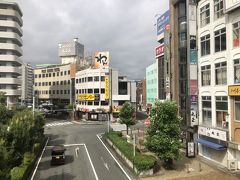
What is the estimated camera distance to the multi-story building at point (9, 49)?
83.3m

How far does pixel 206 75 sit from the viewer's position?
3672 cm

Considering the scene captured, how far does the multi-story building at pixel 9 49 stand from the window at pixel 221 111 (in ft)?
212

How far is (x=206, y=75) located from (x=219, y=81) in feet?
10.5

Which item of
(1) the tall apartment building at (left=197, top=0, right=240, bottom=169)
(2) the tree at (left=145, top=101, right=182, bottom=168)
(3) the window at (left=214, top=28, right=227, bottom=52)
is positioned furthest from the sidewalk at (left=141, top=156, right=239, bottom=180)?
(3) the window at (left=214, top=28, right=227, bottom=52)

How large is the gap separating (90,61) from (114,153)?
244 ft

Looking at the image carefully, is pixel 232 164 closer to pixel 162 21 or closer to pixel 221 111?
pixel 221 111

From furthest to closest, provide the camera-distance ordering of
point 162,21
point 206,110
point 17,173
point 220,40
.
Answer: point 162,21 < point 206,110 < point 220,40 < point 17,173

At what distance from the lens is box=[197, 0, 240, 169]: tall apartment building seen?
1196 inches

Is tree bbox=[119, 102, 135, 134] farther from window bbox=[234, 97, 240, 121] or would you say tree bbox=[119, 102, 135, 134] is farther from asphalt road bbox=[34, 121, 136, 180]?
window bbox=[234, 97, 240, 121]

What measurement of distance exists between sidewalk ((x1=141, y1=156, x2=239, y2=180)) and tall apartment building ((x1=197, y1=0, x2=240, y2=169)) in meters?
2.03

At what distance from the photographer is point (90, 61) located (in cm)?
11300

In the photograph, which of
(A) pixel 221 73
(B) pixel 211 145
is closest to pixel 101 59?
(A) pixel 221 73

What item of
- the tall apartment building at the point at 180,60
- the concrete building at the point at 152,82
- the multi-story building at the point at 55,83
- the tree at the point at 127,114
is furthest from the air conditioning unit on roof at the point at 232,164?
the multi-story building at the point at 55,83

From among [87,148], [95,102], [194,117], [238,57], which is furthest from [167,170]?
[95,102]
